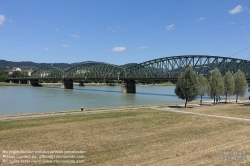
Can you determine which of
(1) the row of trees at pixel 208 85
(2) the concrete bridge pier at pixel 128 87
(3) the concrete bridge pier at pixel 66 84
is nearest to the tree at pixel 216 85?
(1) the row of trees at pixel 208 85

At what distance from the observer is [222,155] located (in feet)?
44.3

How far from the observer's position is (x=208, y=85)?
54969mm

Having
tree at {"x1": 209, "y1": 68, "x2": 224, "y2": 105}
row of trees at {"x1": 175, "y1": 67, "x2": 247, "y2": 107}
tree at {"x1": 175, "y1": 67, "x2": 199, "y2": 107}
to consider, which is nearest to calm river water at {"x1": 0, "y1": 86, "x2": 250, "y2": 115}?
row of trees at {"x1": 175, "y1": 67, "x2": 247, "y2": 107}

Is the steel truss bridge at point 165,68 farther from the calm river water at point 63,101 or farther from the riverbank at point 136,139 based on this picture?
the riverbank at point 136,139

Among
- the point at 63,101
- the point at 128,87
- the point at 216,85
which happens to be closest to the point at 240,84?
the point at 216,85

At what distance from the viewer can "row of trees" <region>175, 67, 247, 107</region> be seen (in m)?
42.7

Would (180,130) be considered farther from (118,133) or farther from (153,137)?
(118,133)

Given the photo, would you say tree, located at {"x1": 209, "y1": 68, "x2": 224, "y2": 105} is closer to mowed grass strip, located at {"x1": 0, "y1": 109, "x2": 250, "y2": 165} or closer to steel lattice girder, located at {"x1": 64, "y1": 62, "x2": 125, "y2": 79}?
mowed grass strip, located at {"x1": 0, "y1": 109, "x2": 250, "y2": 165}

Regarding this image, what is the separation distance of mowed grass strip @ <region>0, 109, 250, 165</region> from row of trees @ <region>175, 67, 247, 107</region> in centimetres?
1823

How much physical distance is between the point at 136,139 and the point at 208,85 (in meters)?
41.0

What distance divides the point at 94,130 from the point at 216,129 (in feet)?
30.6

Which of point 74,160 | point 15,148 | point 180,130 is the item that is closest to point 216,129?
point 180,130

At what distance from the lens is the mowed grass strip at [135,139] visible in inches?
521

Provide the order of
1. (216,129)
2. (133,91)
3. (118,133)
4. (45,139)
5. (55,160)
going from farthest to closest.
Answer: (133,91) → (216,129) → (118,133) → (45,139) → (55,160)
